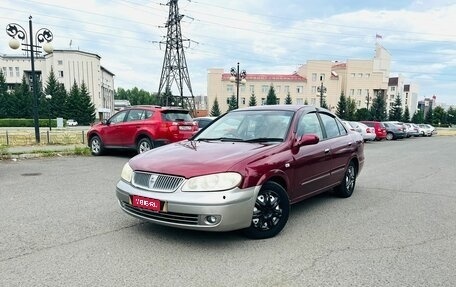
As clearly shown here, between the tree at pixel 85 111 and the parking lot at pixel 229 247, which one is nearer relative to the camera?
the parking lot at pixel 229 247

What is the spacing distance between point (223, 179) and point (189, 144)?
137 centimetres

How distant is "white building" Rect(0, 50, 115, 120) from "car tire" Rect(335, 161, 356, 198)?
8049cm

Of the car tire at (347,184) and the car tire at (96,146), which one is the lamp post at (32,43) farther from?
the car tire at (347,184)

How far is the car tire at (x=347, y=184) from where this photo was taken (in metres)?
6.45

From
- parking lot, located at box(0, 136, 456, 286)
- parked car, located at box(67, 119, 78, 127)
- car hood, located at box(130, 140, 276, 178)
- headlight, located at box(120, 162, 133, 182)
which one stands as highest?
car hood, located at box(130, 140, 276, 178)

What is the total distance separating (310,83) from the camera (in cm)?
9231

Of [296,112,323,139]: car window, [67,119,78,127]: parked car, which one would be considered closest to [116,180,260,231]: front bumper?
[296,112,323,139]: car window

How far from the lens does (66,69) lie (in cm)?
8569

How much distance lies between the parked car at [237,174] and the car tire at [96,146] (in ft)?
26.3

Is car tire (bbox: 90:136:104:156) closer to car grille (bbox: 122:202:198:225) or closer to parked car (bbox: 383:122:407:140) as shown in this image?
car grille (bbox: 122:202:198:225)

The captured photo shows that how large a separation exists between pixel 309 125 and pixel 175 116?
22.9 ft

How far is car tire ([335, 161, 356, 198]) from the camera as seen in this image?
21.1 ft

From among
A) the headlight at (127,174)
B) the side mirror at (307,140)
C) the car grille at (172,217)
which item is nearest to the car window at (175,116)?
the headlight at (127,174)

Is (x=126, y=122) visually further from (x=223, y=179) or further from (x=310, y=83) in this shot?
(x=310, y=83)
